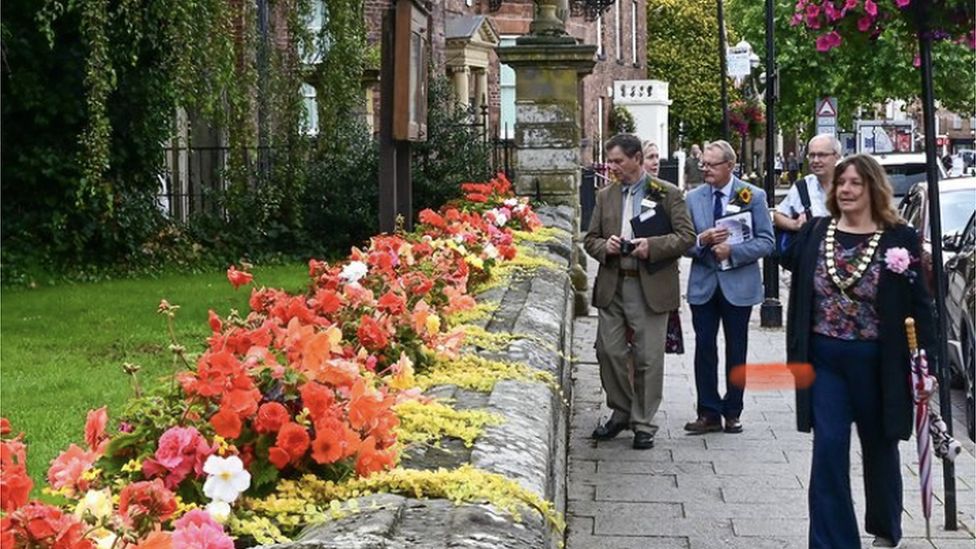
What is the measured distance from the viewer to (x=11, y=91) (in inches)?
728

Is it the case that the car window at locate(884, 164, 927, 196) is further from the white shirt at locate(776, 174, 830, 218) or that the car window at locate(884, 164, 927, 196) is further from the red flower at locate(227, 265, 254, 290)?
the red flower at locate(227, 265, 254, 290)

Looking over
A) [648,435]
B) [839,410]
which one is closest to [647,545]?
[839,410]

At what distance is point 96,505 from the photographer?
2.80 metres

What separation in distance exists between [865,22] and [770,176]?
538 inches

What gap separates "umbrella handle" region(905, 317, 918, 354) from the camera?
642 centimetres

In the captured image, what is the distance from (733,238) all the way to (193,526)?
7499mm

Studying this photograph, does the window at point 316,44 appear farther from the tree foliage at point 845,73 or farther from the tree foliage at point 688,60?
the tree foliage at point 688,60

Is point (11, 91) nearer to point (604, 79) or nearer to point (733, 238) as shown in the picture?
point (733, 238)

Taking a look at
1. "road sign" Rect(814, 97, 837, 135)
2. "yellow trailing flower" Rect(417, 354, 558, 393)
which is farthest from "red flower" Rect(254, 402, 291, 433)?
"road sign" Rect(814, 97, 837, 135)

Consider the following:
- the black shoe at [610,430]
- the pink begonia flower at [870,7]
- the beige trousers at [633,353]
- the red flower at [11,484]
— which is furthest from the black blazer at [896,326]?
the red flower at [11,484]

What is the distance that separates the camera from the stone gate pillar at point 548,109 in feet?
53.0

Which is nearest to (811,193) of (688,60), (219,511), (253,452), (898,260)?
(898,260)

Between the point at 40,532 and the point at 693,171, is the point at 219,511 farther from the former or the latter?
the point at 693,171

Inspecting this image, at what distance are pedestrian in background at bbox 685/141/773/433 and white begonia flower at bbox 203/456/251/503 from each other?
6.86m
